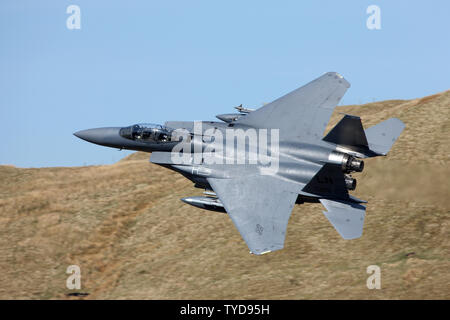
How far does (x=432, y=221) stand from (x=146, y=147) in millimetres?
15099

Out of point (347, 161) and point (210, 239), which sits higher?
point (347, 161)

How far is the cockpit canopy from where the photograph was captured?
81.1ft

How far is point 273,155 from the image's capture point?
2355cm

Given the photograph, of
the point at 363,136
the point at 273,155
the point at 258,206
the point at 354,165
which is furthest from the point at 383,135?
the point at 258,206

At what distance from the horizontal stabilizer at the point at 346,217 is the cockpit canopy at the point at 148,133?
24.2 ft

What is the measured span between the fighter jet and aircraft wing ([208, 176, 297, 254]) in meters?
0.04

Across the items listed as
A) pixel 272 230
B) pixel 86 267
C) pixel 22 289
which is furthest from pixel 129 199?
pixel 272 230

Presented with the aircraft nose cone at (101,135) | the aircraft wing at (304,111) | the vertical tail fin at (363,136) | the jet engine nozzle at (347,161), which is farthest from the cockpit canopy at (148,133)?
the jet engine nozzle at (347,161)

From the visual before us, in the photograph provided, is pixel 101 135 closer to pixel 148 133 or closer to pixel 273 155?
pixel 148 133

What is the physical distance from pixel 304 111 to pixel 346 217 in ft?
17.8

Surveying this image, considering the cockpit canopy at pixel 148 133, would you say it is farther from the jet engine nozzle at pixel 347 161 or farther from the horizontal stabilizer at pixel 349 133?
the jet engine nozzle at pixel 347 161

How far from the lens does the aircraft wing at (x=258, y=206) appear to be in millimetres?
21294

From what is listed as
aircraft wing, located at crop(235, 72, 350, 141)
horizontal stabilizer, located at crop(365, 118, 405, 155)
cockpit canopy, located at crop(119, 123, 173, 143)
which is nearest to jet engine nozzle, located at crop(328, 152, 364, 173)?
horizontal stabilizer, located at crop(365, 118, 405, 155)
